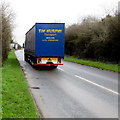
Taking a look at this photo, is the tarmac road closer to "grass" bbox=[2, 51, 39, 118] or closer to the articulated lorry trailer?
"grass" bbox=[2, 51, 39, 118]

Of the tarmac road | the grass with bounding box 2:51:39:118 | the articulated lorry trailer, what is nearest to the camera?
the grass with bounding box 2:51:39:118

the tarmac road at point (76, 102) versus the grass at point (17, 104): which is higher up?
the grass at point (17, 104)

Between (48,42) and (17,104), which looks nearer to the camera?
(17,104)

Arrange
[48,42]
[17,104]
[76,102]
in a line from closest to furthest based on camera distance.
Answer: [17,104]
[76,102]
[48,42]

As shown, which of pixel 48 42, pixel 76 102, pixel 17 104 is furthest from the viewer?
pixel 48 42

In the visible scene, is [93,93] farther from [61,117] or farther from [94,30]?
[94,30]

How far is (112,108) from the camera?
249 inches

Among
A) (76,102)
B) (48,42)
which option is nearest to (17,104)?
(76,102)

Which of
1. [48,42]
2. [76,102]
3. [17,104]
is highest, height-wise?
[48,42]

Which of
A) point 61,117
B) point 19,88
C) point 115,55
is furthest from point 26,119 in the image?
point 115,55

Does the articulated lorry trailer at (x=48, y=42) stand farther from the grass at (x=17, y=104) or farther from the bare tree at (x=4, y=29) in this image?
the grass at (x=17, y=104)

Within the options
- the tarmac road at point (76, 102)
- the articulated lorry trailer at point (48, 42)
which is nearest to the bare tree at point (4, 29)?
the articulated lorry trailer at point (48, 42)

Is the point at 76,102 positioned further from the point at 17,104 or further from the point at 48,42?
the point at 48,42

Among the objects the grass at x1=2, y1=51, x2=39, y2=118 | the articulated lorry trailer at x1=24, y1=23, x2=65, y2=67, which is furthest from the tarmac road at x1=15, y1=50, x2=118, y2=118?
the articulated lorry trailer at x1=24, y1=23, x2=65, y2=67
